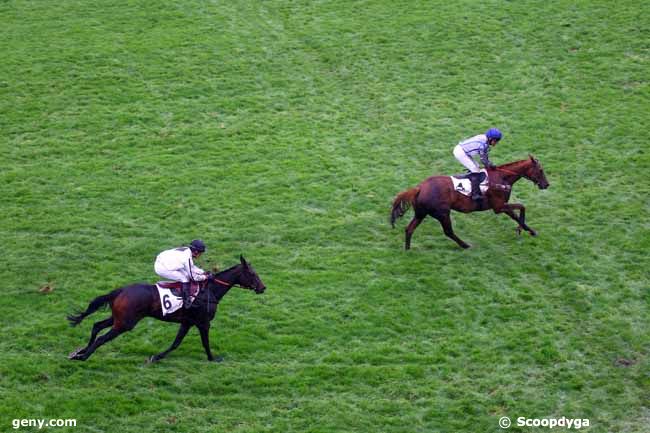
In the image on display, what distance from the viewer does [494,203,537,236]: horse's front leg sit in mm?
17234

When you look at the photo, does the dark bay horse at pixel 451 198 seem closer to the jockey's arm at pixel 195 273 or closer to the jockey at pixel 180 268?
the jockey's arm at pixel 195 273

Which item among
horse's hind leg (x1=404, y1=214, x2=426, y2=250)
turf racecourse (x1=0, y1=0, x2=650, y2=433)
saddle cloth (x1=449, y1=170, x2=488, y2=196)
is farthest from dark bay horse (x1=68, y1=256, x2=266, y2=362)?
saddle cloth (x1=449, y1=170, x2=488, y2=196)

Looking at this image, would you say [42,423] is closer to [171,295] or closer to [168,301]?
[168,301]

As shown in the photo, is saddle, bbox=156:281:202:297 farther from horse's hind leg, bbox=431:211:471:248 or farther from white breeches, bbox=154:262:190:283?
horse's hind leg, bbox=431:211:471:248

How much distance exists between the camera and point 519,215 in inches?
714

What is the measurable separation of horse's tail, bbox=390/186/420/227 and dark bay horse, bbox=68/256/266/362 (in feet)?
14.3

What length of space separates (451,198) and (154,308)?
6.58m

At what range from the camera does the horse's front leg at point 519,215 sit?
1723cm

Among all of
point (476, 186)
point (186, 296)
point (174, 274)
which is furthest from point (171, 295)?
point (476, 186)

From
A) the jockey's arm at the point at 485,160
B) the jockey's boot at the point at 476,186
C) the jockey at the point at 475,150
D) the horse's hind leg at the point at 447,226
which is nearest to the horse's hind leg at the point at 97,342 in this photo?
the horse's hind leg at the point at 447,226

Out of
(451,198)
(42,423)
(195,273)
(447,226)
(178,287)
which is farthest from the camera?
(447,226)

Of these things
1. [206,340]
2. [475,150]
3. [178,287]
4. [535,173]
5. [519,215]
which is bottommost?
[206,340]

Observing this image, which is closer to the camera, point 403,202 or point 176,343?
point 176,343

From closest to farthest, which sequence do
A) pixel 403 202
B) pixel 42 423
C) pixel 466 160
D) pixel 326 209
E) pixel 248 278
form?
pixel 42 423
pixel 248 278
pixel 403 202
pixel 466 160
pixel 326 209
